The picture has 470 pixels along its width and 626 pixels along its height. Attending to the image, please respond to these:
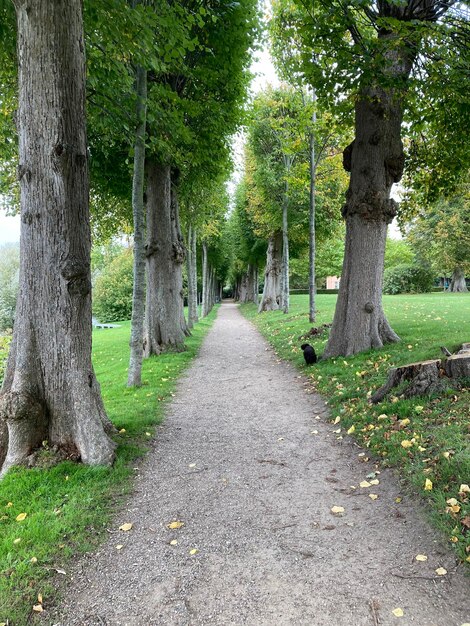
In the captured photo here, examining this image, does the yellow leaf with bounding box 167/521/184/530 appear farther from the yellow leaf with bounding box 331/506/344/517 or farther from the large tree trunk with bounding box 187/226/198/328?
the large tree trunk with bounding box 187/226/198/328

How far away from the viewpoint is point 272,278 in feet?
86.4

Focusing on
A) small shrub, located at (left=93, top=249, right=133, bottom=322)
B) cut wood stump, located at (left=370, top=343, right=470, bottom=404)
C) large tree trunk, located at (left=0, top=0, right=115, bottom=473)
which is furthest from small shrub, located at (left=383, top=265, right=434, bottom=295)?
large tree trunk, located at (left=0, top=0, right=115, bottom=473)

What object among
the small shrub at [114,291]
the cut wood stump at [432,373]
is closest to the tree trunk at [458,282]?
the small shrub at [114,291]

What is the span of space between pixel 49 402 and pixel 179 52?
565 cm

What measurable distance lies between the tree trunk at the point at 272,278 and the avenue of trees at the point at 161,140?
8185 mm

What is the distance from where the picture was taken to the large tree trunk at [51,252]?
13.5ft

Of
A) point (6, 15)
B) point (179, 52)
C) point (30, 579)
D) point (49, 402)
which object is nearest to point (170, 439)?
point (49, 402)

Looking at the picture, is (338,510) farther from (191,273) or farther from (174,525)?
(191,273)

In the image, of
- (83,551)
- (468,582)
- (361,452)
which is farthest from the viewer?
(361,452)

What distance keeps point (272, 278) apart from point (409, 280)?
80.9 feet

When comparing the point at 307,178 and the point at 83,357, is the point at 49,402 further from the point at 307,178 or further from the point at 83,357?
the point at 307,178

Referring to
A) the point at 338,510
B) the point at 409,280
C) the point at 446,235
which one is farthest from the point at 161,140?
the point at 409,280

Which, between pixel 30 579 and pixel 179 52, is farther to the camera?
pixel 179 52

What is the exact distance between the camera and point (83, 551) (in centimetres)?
309
